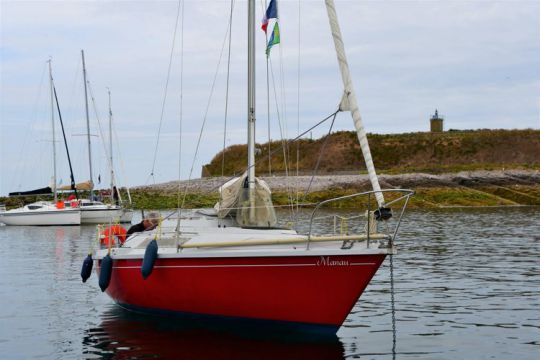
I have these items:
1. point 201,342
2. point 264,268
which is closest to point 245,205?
point 264,268

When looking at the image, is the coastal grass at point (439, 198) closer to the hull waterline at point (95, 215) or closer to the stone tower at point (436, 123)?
the hull waterline at point (95, 215)

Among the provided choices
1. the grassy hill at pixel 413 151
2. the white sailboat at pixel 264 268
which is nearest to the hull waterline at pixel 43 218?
the white sailboat at pixel 264 268

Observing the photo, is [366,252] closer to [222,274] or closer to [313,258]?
[313,258]

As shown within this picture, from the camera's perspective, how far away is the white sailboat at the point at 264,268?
12734 mm

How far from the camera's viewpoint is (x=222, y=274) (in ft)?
44.0

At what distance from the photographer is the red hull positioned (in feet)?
41.9

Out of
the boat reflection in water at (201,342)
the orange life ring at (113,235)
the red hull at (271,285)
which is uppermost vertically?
the orange life ring at (113,235)

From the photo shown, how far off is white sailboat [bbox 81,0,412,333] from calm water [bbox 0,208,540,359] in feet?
1.68

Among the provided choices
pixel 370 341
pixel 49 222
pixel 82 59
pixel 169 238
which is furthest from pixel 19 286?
pixel 82 59

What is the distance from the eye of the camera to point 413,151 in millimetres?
103562

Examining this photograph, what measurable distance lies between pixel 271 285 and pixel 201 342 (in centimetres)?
188

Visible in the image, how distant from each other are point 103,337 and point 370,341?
5.24 meters

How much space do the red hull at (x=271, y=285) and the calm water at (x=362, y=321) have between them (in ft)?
1.84

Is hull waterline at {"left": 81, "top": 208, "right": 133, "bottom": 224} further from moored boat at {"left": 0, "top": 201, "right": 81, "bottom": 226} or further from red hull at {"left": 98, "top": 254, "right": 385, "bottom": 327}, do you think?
red hull at {"left": 98, "top": 254, "right": 385, "bottom": 327}
